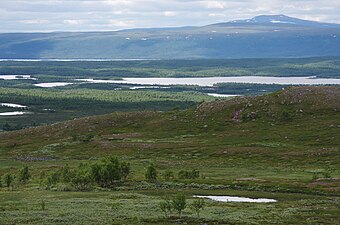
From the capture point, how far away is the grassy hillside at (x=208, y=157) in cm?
6438

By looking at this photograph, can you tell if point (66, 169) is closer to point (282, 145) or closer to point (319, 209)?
point (319, 209)

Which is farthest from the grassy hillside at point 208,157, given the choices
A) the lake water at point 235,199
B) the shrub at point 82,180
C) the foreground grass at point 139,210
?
the shrub at point 82,180

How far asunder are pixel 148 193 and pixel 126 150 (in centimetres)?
5157

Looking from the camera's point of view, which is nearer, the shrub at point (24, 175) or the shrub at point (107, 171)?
the shrub at point (107, 171)

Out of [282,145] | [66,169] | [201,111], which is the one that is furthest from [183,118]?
[66,169]

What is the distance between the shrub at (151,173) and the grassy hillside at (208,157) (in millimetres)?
1231

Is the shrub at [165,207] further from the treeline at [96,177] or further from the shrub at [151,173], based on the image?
the shrub at [151,173]

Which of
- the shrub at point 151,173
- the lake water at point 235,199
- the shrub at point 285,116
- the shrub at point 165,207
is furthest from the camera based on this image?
the shrub at point 285,116

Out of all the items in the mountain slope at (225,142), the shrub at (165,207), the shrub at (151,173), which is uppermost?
the shrub at (165,207)

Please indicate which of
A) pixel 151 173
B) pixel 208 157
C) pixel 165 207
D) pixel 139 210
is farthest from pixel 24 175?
pixel 165 207

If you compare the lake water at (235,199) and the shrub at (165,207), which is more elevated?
the shrub at (165,207)

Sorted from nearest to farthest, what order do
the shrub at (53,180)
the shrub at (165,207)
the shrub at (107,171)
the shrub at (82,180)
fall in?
the shrub at (165,207)
the shrub at (82,180)
the shrub at (107,171)
the shrub at (53,180)

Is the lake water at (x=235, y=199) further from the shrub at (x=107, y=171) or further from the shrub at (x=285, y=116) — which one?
the shrub at (x=285, y=116)

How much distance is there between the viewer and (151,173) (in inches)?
3531
